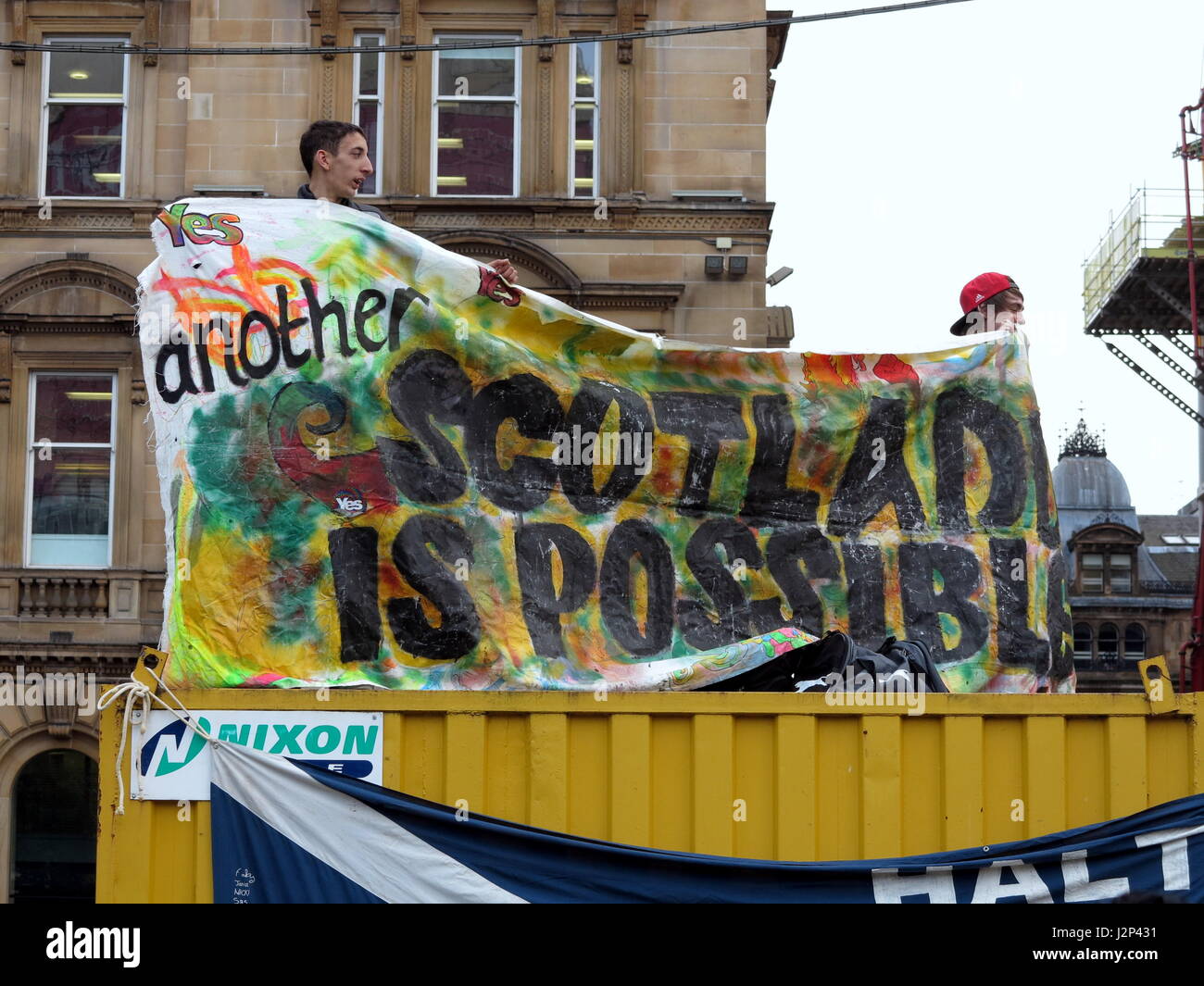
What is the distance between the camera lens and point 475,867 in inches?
263

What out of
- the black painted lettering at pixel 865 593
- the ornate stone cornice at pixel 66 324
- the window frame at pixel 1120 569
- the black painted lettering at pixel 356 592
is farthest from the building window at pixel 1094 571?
the black painted lettering at pixel 356 592

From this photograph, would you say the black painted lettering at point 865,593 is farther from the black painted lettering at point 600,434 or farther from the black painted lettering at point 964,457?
the black painted lettering at point 600,434

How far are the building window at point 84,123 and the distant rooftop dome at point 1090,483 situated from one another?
5361 cm

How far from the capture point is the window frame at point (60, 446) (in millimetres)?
22859

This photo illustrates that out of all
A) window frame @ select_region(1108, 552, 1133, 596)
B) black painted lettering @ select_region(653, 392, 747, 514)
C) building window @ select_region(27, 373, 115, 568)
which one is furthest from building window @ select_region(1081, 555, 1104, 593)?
black painted lettering @ select_region(653, 392, 747, 514)

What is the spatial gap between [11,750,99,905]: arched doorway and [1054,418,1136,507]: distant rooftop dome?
176 feet

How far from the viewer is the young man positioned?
327 inches

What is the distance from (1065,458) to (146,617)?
57558 mm

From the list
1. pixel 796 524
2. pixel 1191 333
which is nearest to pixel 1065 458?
pixel 1191 333

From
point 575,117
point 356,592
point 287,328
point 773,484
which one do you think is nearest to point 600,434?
point 773,484

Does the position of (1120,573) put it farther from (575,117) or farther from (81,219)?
(81,219)

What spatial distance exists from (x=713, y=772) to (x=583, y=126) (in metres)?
17.4

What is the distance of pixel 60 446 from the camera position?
75.5 ft
